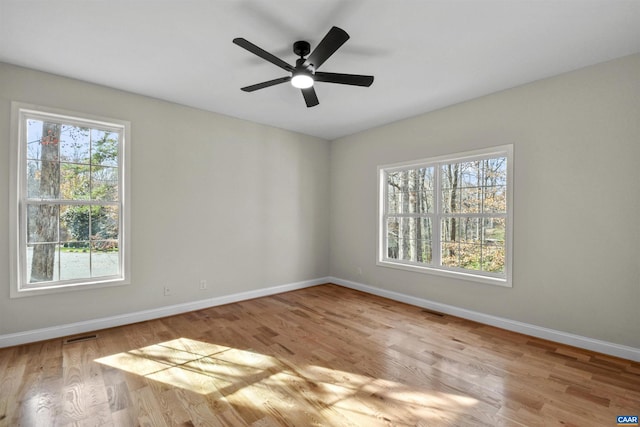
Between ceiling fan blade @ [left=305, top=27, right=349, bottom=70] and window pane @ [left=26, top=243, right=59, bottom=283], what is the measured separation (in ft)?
10.5

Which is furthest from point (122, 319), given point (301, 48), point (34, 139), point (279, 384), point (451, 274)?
point (451, 274)

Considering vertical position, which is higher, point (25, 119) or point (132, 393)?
point (25, 119)

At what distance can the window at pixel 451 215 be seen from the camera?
3406 mm

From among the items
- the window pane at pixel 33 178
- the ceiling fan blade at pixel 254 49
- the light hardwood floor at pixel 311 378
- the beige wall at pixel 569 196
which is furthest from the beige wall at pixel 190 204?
the beige wall at pixel 569 196

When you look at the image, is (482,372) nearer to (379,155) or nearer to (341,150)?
(379,155)

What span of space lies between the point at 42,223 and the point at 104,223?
0.51 m

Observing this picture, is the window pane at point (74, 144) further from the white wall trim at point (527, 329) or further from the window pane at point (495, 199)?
the window pane at point (495, 199)

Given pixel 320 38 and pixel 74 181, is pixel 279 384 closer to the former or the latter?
pixel 320 38

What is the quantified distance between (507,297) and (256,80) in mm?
3644

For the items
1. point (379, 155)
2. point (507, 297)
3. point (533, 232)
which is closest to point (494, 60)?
point (533, 232)

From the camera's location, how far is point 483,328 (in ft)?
10.8

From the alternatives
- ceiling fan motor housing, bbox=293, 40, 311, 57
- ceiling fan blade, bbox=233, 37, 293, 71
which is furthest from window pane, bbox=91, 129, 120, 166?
ceiling fan motor housing, bbox=293, 40, 311, 57

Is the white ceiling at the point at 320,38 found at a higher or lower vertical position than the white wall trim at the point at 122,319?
higher

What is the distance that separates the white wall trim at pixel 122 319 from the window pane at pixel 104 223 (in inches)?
36.0
